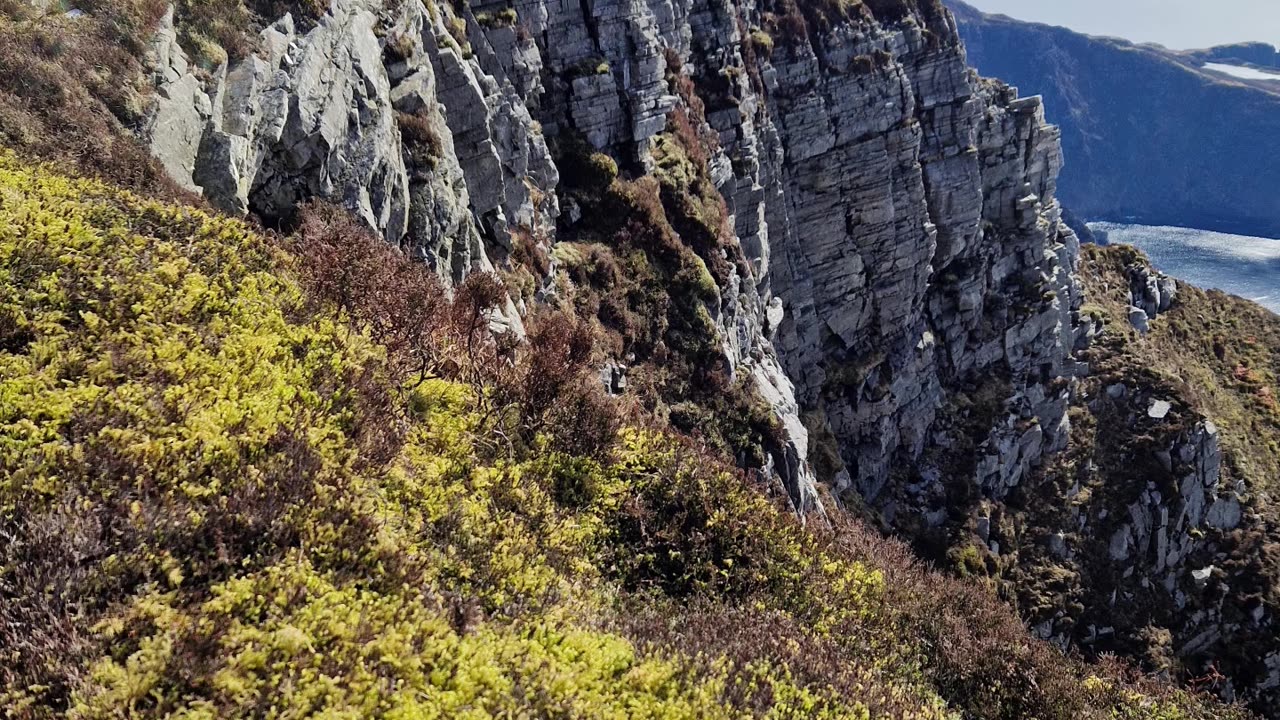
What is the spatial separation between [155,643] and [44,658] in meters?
0.82

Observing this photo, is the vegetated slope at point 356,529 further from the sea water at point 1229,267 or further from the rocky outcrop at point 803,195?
the sea water at point 1229,267

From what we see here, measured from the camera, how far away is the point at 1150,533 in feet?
156

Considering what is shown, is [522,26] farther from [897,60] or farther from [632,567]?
[897,60]

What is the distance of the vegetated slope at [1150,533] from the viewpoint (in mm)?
42781

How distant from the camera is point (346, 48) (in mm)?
16234

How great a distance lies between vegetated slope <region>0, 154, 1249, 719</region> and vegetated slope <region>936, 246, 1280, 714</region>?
114ft

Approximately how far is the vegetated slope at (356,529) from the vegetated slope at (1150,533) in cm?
3483

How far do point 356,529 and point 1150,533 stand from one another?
56.9m

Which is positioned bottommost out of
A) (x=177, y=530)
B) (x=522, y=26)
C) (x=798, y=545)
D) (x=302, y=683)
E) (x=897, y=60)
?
(x=798, y=545)

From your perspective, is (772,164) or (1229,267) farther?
(1229,267)

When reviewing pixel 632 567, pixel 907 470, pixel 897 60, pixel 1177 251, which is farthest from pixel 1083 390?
pixel 1177 251

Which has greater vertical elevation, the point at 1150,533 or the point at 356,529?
the point at 356,529

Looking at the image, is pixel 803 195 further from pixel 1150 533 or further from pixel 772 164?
pixel 1150 533

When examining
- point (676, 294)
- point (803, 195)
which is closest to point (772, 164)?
point (803, 195)
